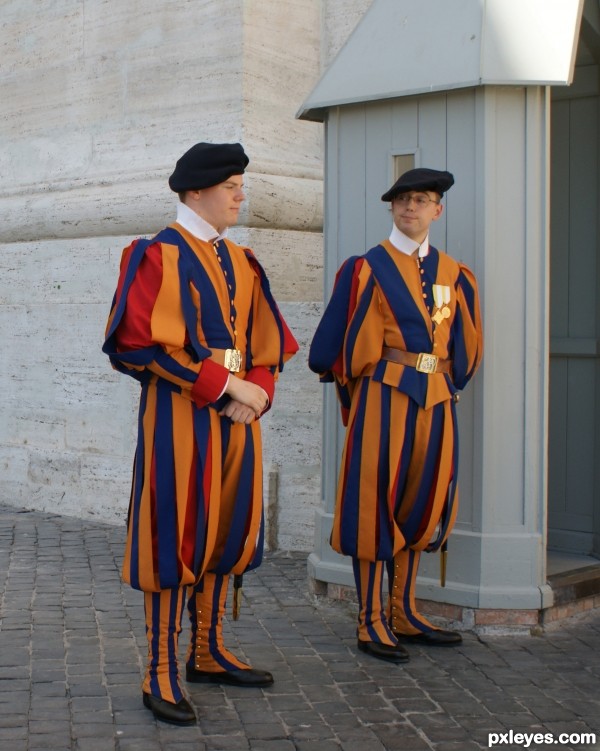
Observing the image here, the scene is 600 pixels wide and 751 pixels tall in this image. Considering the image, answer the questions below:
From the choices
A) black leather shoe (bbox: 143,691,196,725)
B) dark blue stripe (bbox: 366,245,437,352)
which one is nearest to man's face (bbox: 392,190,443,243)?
dark blue stripe (bbox: 366,245,437,352)

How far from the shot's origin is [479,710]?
3.81 m

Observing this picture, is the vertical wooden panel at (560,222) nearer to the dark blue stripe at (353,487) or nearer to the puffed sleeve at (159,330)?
the dark blue stripe at (353,487)

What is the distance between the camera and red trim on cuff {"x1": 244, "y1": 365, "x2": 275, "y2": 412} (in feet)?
12.8

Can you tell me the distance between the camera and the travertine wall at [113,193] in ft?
21.4

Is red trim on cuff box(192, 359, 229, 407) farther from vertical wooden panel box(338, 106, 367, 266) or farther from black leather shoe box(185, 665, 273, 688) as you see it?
vertical wooden panel box(338, 106, 367, 266)

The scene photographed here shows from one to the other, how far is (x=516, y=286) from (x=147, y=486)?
1769 mm

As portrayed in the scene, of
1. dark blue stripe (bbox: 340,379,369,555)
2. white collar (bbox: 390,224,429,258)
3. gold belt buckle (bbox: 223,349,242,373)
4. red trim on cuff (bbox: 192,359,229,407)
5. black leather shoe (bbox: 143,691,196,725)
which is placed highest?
white collar (bbox: 390,224,429,258)

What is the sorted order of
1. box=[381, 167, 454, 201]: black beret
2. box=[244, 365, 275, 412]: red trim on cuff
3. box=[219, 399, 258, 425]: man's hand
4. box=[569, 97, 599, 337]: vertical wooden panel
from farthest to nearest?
box=[569, 97, 599, 337]: vertical wooden panel < box=[381, 167, 454, 201]: black beret < box=[244, 365, 275, 412]: red trim on cuff < box=[219, 399, 258, 425]: man's hand

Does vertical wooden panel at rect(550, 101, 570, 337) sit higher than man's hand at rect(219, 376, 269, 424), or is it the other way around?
vertical wooden panel at rect(550, 101, 570, 337)

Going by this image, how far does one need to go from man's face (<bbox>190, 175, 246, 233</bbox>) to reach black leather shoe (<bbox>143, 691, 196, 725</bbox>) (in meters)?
1.49

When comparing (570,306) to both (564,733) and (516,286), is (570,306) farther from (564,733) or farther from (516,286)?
(564,733)

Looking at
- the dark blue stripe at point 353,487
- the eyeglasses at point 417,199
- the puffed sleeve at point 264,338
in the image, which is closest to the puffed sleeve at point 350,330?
the dark blue stripe at point 353,487

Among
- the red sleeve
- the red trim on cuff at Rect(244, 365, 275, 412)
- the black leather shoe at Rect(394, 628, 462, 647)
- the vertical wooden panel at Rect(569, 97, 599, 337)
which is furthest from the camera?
the vertical wooden panel at Rect(569, 97, 599, 337)

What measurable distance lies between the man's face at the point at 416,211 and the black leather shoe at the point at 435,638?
1463 millimetres
